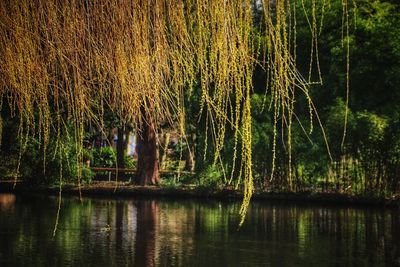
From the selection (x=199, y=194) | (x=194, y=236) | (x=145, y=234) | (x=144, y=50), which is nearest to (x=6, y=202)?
(x=199, y=194)

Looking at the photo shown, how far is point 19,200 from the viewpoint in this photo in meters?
22.0

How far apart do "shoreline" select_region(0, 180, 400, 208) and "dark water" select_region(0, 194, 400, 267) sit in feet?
4.21

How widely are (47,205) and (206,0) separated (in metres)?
18.5

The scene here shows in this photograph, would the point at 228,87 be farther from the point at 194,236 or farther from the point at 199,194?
the point at 199,194

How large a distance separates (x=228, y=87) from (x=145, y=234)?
11.1 m

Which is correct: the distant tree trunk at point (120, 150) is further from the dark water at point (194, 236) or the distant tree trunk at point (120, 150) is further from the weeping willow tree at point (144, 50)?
the weeping willow tree at point (144, 50)

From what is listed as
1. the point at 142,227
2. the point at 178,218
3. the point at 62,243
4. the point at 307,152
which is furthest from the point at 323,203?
the point at 62,243

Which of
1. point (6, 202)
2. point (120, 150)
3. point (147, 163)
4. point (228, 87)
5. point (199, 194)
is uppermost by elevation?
point (120, 150)

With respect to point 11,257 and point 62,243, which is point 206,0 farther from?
point 62,243

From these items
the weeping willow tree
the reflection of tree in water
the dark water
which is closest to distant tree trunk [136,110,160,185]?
the reflection of tree in water

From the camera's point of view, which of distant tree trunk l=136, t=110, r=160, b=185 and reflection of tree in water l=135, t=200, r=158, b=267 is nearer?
reflection of tree in water l=135, t=200, r=158, b=267

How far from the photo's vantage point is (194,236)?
1323cm

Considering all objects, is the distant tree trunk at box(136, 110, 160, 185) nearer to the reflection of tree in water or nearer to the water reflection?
the water reflection

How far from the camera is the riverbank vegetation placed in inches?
105
